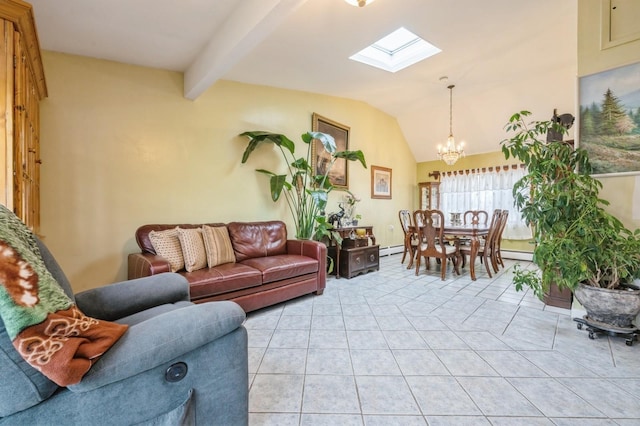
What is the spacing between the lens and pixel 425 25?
2.78m

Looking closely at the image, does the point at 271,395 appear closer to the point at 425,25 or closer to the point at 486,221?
the point at 425,25

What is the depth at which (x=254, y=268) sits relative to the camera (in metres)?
2.69

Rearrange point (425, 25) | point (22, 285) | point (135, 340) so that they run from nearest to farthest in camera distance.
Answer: point (22, 285) < point (135, 340) < point (425, 25)

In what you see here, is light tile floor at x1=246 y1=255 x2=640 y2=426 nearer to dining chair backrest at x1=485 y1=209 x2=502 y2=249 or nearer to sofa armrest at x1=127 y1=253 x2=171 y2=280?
sofa armrest at x1=127 y1=253 x2=171 y2=280

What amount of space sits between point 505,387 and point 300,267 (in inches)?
77.5

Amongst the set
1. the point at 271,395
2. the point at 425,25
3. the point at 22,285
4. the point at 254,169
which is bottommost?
the point at 271,395

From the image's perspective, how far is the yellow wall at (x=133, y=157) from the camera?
2.46 m

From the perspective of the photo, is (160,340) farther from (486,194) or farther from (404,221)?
(486,194)

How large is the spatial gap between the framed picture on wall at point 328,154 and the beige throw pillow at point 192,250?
222 cm

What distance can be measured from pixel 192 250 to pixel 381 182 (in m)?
4.32

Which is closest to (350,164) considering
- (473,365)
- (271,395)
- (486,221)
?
(486,221)

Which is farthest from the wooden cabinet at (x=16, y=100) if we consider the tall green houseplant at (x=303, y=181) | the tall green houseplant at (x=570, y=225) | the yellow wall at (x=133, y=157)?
the tall green houseplant at (x=570, y=225)

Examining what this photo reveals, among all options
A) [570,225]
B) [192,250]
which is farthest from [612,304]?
[192,250]

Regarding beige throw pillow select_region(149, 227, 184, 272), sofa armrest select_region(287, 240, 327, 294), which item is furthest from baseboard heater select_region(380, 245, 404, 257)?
beige throw pillow select_region(149, 227, 184, 272)
